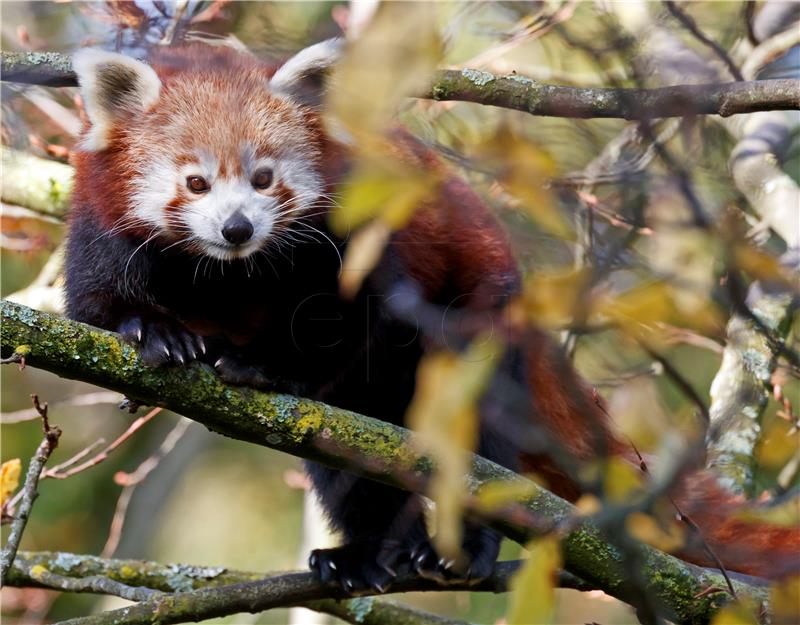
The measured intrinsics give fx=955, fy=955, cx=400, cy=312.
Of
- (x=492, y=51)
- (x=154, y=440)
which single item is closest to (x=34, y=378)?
(x=154, y=440)

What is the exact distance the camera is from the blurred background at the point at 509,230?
169 cm

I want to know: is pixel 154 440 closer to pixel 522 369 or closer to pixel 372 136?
pixel 522 369

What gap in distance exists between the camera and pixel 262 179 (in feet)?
10.8

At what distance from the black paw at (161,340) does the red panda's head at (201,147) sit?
1.29 ft

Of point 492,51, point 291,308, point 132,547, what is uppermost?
point 492,51

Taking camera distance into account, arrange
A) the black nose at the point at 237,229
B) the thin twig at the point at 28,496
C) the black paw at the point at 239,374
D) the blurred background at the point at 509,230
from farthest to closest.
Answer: the black nose at the point at 237,229 < the thin twig at the point at 28,496 < the black paw at the point at 239,374 < the blurred background at the point at 509,230

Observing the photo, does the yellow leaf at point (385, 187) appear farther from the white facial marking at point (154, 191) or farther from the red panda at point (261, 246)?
the white facial marking at point (154, 191)

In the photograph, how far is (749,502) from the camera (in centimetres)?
352

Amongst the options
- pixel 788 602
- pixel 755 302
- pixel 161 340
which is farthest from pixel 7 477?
pixel 755 302

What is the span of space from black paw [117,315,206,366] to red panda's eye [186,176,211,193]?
1.63 feet

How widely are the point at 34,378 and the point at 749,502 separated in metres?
Answer: 6.22

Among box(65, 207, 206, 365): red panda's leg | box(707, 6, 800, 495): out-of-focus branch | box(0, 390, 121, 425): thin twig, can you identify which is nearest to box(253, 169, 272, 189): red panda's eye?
box(65, 207, 206, 365): red panda's leg

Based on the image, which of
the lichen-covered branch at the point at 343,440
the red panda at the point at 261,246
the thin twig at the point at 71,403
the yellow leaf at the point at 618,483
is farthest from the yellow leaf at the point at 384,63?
the thin twig at the point at 71,403

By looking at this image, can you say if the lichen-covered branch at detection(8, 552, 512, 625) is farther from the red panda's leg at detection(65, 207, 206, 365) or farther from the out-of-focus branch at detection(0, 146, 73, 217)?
the out-of-focus branch at detection(0, 146, 73, 217)
